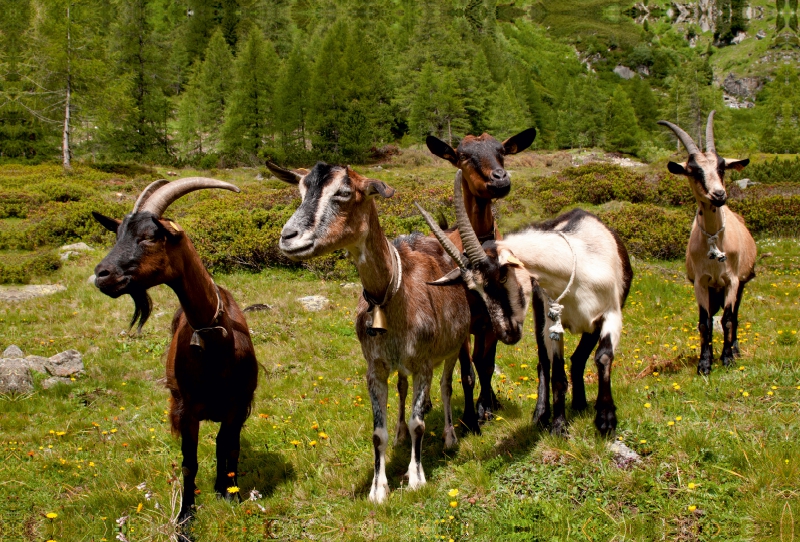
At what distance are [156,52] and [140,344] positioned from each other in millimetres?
53101

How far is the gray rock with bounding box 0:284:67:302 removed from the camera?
12.9 m

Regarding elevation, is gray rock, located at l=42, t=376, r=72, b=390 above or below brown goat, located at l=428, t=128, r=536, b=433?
below

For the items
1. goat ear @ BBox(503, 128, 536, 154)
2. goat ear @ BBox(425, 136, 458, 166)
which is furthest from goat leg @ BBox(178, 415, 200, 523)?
goat ear @ BBox(503, 128, 536, 154)

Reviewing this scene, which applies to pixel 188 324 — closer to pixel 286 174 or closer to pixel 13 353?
pixel 286 174

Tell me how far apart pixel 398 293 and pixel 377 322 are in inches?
15.0

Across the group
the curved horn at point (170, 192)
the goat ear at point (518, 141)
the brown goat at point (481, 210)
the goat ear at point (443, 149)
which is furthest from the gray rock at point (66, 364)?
the goat ear at point (518, 141)

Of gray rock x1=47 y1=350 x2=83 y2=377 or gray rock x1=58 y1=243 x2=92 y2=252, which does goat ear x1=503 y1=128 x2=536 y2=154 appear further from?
gray rock x1=58 y1=243 x2=92 y2=252

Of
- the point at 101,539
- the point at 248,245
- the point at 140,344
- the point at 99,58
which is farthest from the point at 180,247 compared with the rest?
the point at 99,58

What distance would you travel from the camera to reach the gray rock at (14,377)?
7.77 m

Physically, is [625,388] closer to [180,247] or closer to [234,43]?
[180,247]

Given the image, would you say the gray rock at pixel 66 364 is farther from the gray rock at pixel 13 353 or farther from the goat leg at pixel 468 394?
the goat leg at pixel 468 394

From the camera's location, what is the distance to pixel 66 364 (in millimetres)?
8711

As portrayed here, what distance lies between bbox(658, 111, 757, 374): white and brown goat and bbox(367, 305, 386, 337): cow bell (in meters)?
4.26

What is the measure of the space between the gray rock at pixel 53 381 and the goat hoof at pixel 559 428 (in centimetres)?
706
